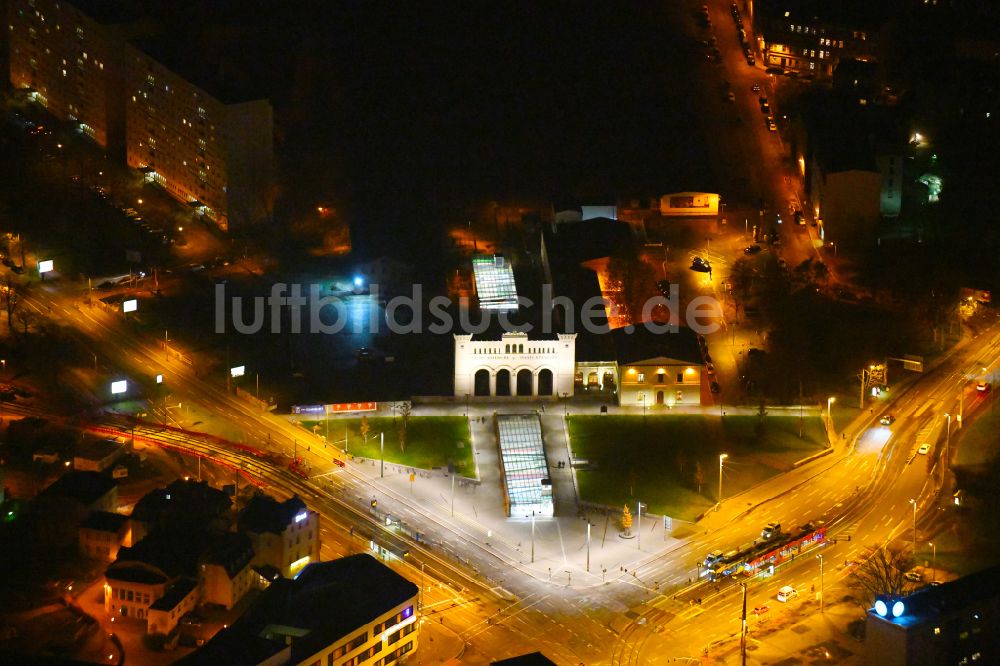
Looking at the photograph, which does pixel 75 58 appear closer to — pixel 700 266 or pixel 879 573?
pixel 700 266

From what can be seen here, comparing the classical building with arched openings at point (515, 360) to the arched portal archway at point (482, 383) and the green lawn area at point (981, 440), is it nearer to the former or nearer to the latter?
the arched portal archway at point (482, 383)

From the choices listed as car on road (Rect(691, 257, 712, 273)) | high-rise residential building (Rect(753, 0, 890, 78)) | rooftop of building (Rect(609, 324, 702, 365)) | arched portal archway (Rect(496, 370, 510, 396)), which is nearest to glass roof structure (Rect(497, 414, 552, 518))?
arched portal archway (Rect(496, 370, 510, 396))

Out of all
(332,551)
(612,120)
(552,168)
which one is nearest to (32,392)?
(332,551)

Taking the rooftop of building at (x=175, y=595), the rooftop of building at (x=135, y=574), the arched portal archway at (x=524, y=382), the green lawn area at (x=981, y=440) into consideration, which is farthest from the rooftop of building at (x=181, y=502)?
the green lawn area at (x=981, y=440)

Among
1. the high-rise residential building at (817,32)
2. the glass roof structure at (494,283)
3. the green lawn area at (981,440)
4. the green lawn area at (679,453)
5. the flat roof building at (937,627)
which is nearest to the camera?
the flat roof building at (937,627)

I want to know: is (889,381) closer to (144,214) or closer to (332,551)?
(332,551)

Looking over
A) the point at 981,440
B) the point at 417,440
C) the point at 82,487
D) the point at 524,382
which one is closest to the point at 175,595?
the point at 82,487

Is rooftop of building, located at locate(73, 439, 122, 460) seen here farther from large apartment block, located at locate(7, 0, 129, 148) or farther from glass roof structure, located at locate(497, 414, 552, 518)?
large apartment block, located at locate(7, 0, 129, 148)
